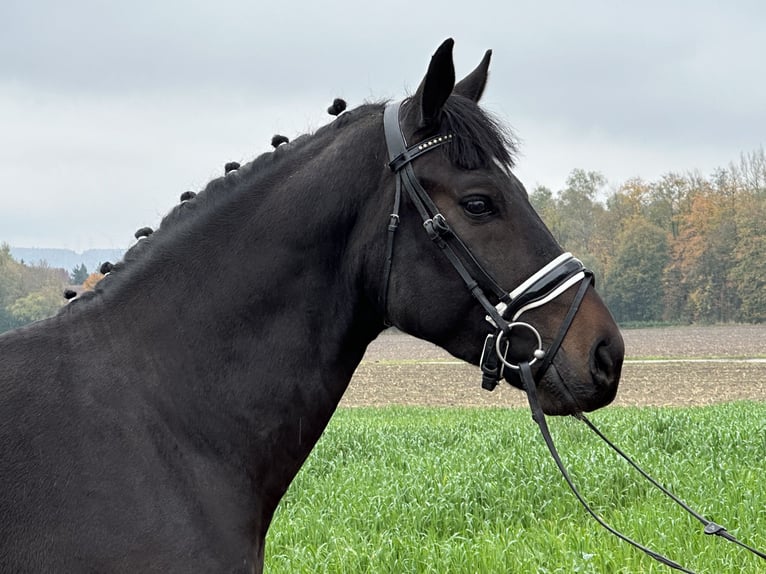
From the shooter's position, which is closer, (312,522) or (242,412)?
(242,412)

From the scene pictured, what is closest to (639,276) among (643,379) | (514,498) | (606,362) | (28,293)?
(643,379)

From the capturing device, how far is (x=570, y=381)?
8.34 ft

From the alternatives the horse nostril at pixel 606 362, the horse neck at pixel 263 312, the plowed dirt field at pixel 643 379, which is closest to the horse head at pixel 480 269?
the horse nostril at pixel 606 362

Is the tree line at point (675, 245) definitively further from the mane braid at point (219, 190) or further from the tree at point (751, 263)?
the mane braid at point (219, 190)

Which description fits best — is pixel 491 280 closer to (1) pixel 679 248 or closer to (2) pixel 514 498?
(2) pixel 514 498

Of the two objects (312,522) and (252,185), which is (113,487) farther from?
(312,522)

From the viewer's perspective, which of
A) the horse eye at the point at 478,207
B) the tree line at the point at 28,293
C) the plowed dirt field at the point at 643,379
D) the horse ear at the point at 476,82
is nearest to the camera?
the horse eye at the point at 478,207

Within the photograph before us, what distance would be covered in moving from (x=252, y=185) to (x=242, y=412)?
2.76 ft

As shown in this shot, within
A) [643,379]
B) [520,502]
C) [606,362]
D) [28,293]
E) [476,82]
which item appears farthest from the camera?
[28,293]

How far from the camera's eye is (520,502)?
740 centimetres

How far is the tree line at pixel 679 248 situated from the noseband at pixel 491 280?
61.8 metres

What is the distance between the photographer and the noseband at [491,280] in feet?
8.37

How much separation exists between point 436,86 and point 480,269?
2.14 feet

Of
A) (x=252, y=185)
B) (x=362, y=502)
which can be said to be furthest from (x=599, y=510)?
(x=252, y=185)
